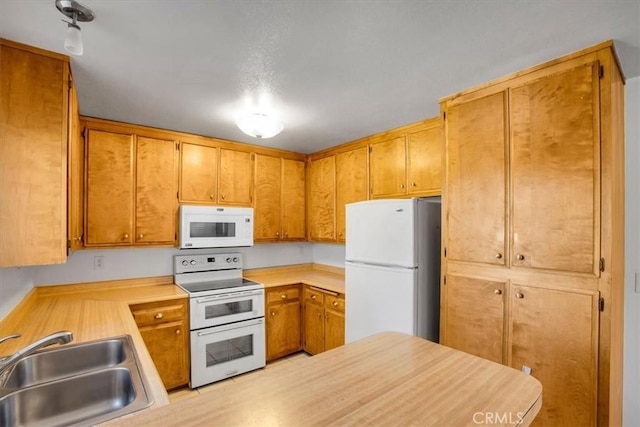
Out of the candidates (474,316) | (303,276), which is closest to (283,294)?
(303,276)

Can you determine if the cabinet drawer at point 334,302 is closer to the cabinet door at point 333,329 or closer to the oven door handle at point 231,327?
the cabinet door at point 333,329

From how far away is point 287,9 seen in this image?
1.26m

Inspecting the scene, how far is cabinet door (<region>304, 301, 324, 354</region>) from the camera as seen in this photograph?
316 centimetres

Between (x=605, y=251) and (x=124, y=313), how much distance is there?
110 inches

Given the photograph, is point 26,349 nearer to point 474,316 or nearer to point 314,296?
point 474,316

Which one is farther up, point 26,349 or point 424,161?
point 424,161

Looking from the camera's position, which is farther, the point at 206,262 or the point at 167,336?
the point at 206,262

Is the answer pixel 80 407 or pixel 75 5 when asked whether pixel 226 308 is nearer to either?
pixel 80 407

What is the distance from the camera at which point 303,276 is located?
369 cm

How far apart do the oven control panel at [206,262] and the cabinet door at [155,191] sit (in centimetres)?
34

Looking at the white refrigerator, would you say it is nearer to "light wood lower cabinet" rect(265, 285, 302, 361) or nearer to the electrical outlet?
"light wood lower cabinet" rect(265, 285, 302, 361)

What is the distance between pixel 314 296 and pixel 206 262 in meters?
1.18

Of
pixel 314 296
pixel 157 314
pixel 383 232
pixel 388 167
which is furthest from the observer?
pixel 314 296

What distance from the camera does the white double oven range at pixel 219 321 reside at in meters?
2.72
